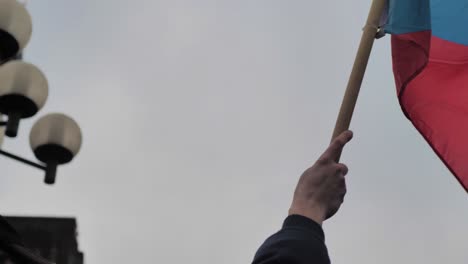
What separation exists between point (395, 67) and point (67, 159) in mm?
4091

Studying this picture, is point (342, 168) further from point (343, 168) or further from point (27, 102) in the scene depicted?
point (27, 102)

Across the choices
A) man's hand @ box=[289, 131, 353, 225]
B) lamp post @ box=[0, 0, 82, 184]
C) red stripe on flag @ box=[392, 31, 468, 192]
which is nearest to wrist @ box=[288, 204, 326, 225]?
man's hand @ box=[289, 131, 353, 225]

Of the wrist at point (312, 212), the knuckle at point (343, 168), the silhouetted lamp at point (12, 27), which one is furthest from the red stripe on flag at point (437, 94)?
the silhouetted lamp at point (12, 27)

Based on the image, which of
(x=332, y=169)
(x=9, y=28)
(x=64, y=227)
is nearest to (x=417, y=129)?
(x=332, y=169)

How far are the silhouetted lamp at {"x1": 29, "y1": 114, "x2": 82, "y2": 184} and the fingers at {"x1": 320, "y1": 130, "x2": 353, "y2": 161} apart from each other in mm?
4916

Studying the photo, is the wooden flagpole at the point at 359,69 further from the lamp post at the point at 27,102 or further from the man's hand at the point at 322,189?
the lamp post at the point at 27,102

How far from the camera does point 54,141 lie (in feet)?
24.6

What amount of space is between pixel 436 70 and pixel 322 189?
7.50 ft

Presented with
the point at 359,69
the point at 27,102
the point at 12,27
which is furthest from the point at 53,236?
the point at 359,69

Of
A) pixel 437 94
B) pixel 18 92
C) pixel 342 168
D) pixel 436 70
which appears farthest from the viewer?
pixel 18 92

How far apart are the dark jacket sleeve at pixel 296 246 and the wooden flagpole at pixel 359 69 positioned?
0.37 m

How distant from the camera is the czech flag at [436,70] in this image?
4293 mm

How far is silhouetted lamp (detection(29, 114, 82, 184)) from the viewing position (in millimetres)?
7469

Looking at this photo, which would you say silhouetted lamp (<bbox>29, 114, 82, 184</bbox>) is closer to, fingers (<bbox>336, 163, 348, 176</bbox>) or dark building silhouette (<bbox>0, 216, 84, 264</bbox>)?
fingers (<bbox>336, 163, 348, 176</bbox>)
